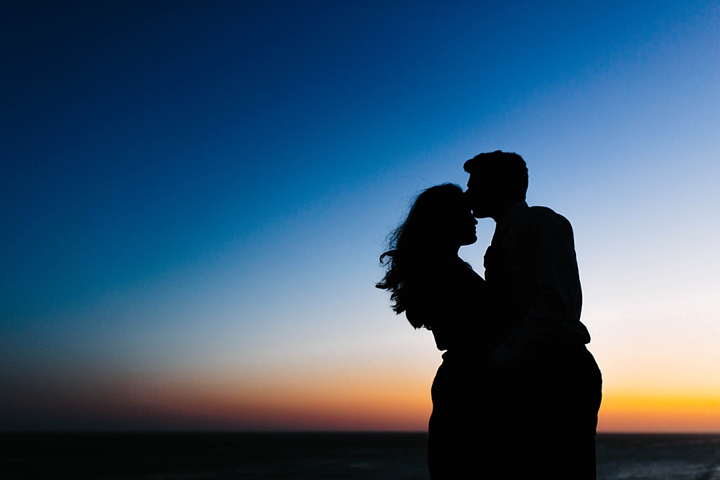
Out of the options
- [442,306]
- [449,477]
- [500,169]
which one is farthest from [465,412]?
[500,169]

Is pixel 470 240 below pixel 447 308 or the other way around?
the other way around

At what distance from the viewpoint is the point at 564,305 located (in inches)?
76.1

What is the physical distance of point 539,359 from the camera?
192 cm

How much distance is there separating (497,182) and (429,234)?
423 mm

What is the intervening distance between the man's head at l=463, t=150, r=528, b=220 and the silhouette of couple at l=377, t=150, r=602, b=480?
96mm

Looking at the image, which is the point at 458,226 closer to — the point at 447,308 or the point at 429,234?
the point at 429,234

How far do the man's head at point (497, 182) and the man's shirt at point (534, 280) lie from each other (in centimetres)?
10

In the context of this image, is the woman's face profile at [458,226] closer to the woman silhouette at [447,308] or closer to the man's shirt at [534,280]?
the woman silhouette at [447,308]

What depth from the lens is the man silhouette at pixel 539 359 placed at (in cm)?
183

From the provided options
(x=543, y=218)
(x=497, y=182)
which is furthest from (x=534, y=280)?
(x=497, y=182)

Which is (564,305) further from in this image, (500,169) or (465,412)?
(500,169)

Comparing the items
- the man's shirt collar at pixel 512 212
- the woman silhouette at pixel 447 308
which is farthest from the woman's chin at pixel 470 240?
the man's shirt collar at pixel 512 212

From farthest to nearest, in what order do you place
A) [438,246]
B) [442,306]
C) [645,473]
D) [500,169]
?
1. [645,473]
2. [500,169]
3. [438,246]
4. [442,306]

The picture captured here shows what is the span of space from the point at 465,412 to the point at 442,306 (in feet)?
1.22
